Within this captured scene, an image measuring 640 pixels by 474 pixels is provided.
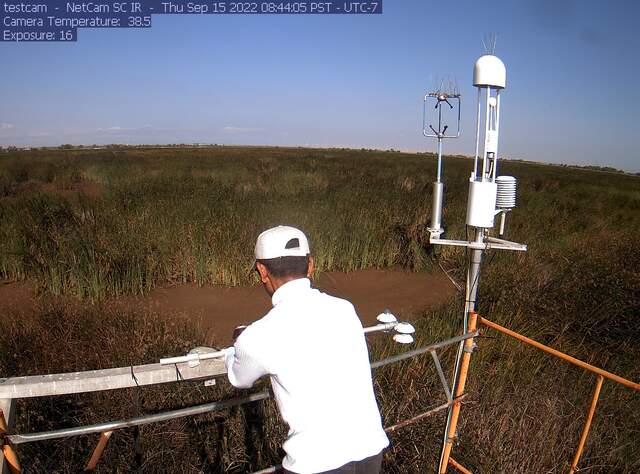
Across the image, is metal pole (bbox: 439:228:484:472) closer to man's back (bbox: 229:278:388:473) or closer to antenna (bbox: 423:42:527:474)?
antenna (bbox: 423:42:527:474)

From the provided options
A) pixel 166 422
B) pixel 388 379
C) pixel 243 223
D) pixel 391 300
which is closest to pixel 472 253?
pixel 388 379

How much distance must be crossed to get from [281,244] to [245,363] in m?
0.42

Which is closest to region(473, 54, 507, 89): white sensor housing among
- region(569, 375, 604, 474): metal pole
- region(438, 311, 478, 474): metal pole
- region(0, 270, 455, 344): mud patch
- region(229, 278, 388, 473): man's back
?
region(438, 311, 478, 474): metal pole

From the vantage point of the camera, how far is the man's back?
1.43 metres

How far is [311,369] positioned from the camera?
143 cm

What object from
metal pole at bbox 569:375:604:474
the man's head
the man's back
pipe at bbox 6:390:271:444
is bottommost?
metal pole at bbox 569:375:604:474

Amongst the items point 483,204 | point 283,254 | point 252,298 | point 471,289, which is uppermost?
point 483,204

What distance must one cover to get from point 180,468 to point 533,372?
10.2 feet

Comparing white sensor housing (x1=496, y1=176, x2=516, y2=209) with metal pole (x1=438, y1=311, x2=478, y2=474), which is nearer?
metal pole (x1=438, y1=311, x2=478, y2=474)

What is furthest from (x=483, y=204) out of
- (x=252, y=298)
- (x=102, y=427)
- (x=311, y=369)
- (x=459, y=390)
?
(x=252, y=298)

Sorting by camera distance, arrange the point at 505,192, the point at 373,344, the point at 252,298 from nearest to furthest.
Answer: the point at 505,192 < the point at 373,344 < the point at 252,298

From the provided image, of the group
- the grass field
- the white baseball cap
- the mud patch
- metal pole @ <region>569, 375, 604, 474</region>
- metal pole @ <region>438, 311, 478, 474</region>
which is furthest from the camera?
the mud patch

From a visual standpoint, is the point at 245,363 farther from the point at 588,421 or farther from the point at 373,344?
the point at 373,344

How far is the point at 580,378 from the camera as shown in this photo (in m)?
3.95
